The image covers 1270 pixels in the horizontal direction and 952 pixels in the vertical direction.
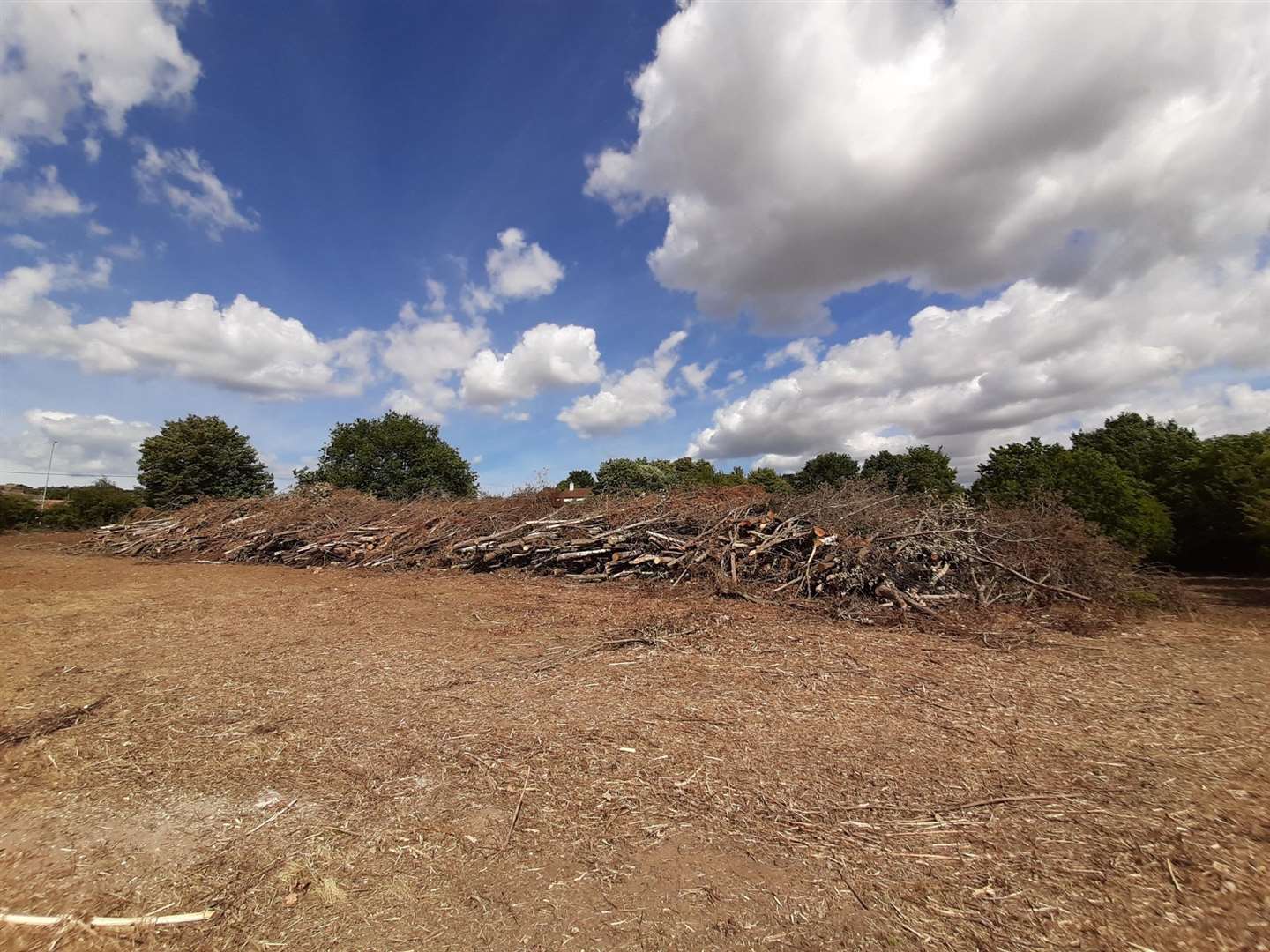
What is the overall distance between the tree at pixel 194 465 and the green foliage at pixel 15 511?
3732mm

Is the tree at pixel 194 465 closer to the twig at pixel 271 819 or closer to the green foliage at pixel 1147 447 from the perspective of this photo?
the twig at pixel 271 819

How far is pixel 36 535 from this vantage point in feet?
69.6

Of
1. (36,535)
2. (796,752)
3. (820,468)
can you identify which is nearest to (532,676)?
(796,752)

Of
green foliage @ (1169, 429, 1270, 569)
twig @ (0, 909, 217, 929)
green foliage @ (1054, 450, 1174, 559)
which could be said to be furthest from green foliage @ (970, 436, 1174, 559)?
twig @ (0, 909, 217, 929)

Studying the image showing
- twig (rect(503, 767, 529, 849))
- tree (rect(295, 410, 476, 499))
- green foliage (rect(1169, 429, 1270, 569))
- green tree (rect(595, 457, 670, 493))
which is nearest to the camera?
twig (rect(503, 767, 529, 849))

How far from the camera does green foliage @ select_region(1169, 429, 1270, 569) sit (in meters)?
12.5

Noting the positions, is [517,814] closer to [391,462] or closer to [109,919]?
[109,919]

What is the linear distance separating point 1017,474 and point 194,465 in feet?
103

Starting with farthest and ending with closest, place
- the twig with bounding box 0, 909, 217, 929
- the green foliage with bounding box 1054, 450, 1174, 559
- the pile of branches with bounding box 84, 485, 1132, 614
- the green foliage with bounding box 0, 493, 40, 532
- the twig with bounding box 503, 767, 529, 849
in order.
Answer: the green foliage with bounding box 0, 493, 40, 532 → the green foliage with bounding box 1054, 450, 1174, 559 → the pile of branches with bounding box 84, 485, 1132, 614 → the twig with bounding box 503, 767, 529, 849 → the twig with bounding box 0, 909, 217, 929

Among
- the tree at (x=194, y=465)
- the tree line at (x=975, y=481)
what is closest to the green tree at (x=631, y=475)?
the tree line at (x=975, y=481)

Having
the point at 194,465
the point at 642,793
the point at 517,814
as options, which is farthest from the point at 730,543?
the point at 194,465

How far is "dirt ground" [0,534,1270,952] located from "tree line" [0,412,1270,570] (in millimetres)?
5687

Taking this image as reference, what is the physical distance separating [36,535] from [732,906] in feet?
98.8

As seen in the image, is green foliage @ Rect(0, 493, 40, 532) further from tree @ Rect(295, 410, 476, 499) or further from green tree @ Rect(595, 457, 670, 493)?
green tree @ Rect(595, 457, 670, 493)
